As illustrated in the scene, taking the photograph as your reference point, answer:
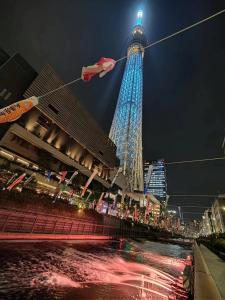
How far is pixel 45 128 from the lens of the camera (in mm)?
36531

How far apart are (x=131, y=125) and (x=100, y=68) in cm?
9571

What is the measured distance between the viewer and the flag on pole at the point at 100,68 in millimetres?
8385

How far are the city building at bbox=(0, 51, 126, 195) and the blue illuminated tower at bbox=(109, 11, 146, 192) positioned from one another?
4956 centimetres

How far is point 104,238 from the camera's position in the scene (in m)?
31.2

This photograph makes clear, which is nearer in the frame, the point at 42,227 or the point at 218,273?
the point at 218,273

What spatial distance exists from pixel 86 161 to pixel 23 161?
64.4 ft

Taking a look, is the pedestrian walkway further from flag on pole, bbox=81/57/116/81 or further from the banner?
the banner

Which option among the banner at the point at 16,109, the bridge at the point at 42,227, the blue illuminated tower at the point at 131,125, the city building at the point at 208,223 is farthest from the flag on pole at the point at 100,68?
the city building at the point at 208,223

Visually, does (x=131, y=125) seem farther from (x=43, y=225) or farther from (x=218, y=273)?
(x=218, y=273)

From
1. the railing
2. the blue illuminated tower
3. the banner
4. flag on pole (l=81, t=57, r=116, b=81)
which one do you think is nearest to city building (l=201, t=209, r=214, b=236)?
the blue illuminated tower

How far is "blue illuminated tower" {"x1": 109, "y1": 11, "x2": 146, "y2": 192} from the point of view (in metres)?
99.5

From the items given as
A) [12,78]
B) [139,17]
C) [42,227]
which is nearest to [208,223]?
[42,227]

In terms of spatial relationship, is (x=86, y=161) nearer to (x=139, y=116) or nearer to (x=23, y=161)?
(x=23, y=161)

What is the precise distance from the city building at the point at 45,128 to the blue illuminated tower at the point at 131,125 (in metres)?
49.6
